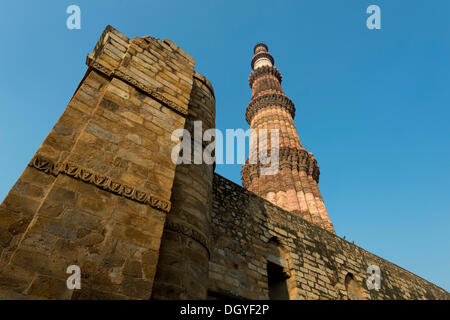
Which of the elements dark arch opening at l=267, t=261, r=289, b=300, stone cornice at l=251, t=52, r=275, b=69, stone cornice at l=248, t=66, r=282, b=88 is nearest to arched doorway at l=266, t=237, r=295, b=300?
dark arch opening at l=267, t=261, r=289, b=300

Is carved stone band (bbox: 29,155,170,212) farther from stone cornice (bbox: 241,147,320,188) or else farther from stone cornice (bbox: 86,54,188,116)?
stone cornice (bbox: 241,147,320,188)

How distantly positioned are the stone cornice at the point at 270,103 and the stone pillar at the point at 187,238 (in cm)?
1966

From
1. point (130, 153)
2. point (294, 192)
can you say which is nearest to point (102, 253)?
point (130, 153)

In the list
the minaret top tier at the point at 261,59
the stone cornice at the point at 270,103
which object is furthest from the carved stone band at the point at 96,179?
the minaret top tier at the point at 261,59

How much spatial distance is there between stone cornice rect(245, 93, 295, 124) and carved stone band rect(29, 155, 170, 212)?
21.6m

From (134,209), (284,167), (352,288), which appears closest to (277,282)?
(352,288)

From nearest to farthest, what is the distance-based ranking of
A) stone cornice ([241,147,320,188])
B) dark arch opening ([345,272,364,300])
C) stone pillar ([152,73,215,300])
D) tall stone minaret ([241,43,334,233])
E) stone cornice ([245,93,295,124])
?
1. stone pillar ([152,73,215,300])
2. dark arch opening ([345,272,364,300])
3. tall stone minaret ([241,43,334,233])
4. stone cornice ([241,147,320,188])
5. stone cornice ([245,93,295,124])

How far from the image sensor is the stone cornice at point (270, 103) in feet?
76.9

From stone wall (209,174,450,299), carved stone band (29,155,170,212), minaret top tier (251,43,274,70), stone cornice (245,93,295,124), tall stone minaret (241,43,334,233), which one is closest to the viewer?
carved stone band (29,155,170,212)

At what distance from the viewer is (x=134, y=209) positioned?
2.66 meters

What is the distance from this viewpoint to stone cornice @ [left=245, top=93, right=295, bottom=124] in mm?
23453

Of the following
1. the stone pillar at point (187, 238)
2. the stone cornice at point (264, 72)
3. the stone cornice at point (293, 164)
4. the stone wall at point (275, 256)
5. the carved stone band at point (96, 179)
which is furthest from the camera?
the stone cornice at point (264, 72)

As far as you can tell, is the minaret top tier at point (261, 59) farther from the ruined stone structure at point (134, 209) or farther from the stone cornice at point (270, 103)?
the ruined stone structure at point (134, 209)
